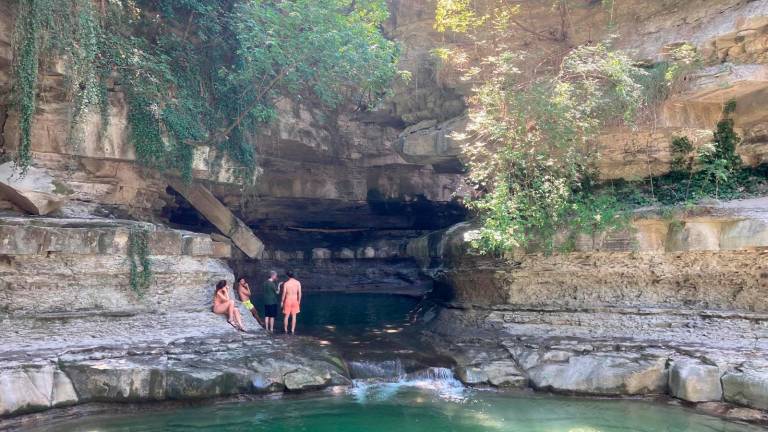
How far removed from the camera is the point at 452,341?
10070mm

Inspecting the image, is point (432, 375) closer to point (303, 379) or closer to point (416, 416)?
point (416, 416)

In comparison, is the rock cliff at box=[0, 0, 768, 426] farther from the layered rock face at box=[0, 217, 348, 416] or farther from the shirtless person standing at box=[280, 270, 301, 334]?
the shirtless person standing at box=[280, 270, 301, 334]

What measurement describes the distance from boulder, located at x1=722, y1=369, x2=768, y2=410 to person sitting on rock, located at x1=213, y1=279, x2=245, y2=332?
7372 millimetres

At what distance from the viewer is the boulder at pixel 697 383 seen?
733 centimetres

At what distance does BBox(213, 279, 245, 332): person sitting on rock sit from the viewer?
9250 millimetres

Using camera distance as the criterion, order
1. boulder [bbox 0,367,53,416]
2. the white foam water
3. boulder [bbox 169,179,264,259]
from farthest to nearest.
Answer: boulder [bbox 169,179,264,259] → the white foam water → boulder [bbox 0,367,53,416]

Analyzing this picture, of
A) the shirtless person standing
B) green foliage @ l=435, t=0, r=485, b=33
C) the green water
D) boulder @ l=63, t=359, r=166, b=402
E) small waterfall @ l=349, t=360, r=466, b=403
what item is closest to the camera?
the green water

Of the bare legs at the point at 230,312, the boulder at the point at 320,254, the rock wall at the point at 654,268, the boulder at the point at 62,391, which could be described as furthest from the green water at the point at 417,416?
the boulder at the point at 320,254

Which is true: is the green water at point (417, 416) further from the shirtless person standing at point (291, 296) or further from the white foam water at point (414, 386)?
the shirtless person standing at point (291, 296)

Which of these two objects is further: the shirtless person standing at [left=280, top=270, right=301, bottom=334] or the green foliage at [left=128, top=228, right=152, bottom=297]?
the shirtless person standing at [left=280, top=270, right=301, bottom=334]

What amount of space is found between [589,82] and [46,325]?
30.0ft

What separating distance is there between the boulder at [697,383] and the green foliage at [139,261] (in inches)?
320

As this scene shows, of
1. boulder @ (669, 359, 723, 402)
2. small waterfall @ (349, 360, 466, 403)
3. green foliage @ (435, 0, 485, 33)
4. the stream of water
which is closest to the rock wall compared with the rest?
boulder @ (669, 359, 723, 402)

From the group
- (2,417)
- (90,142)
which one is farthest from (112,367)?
(90,142)
